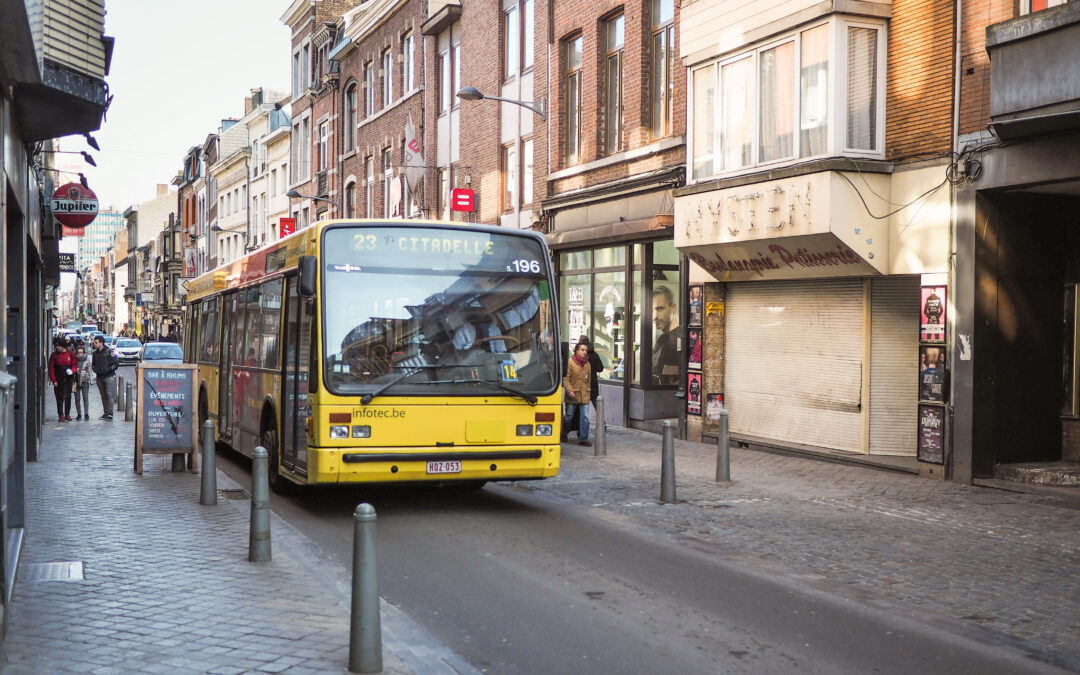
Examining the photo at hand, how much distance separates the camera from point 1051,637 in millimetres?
6570

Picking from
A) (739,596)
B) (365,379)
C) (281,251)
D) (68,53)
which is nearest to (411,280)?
(365,379)

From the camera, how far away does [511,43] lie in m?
27.1

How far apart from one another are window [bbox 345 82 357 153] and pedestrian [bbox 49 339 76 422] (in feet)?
69.1

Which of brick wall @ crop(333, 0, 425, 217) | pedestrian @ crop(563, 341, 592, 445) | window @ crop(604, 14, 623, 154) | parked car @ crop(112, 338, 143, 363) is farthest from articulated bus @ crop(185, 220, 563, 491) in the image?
parked car @ crop(112, 338, 143, 363)

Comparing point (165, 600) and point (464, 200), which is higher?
point (464, 200)

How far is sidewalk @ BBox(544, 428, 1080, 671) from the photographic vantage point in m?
7.29

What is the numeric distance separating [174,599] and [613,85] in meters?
16.9

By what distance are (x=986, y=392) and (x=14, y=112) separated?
10819 millimetres

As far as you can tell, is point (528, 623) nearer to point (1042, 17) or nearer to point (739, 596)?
point (739, 596)

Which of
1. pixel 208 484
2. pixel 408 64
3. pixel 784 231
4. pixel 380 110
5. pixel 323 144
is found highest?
pixel 408 64

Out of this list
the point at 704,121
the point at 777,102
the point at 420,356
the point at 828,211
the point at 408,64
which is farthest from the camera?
the point at 408,64

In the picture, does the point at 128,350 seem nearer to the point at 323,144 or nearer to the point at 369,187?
the point at 323,144

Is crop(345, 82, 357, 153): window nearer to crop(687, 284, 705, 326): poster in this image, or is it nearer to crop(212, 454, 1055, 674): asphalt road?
crop(687, 284, 705, 326): poster

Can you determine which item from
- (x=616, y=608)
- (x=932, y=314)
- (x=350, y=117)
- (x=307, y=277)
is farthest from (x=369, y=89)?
(x=616, y=608)
